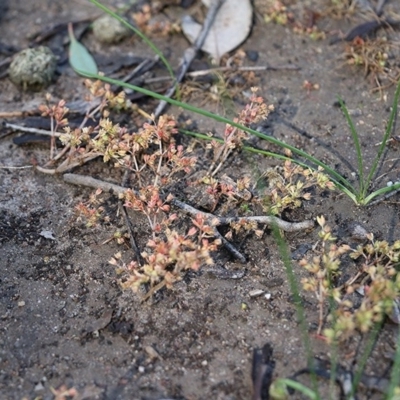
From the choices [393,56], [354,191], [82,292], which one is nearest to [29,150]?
[82,292]

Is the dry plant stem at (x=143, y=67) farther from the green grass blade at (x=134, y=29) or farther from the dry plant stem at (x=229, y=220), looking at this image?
the dry plant stem at (x=229, y=220)

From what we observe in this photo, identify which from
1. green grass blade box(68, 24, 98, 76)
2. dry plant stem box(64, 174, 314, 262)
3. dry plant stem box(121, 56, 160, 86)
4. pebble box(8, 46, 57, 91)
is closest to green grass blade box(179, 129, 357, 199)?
dry plant stem box(64, 174, 314, 262)

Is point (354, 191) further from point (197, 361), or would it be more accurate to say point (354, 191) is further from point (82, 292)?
point (82, 292)

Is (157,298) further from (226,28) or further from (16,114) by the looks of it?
(226,28)

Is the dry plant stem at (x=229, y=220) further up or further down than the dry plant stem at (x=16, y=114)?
further up

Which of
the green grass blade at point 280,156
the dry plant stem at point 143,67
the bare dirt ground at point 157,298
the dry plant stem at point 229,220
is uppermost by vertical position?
the green grass blade at point 280,156

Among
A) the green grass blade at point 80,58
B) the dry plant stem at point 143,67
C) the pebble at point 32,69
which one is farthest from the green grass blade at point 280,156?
the pebble at point 32,69
